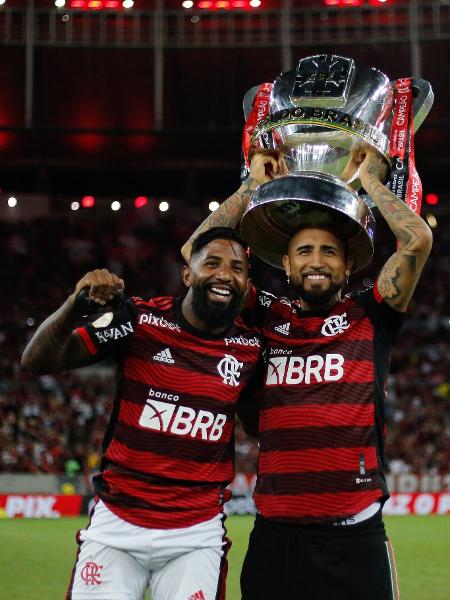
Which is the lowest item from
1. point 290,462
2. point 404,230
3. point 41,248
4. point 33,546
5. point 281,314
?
point 33,546

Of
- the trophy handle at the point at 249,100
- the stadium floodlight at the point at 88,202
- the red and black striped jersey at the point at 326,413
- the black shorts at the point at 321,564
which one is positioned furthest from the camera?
the stadium floodlight at the point at 88,202

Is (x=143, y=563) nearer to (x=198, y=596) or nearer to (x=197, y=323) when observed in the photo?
(x=198, y=596)

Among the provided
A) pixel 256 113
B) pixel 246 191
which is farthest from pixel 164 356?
pixel 256 113

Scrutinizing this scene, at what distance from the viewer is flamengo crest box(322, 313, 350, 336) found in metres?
4.03

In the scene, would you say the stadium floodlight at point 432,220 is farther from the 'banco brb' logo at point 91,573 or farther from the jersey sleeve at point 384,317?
the 'banco brb' logo at point 91,573

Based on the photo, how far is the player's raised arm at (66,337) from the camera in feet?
11.8

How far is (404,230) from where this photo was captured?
409 cm

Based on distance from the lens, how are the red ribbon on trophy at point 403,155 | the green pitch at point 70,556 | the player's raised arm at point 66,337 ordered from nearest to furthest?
the player's raised arm at point 66,337 → the red ribbon on trophy at point 403,155 → the green pitch at point 70,556

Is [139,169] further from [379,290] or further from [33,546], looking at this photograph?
[379,290]

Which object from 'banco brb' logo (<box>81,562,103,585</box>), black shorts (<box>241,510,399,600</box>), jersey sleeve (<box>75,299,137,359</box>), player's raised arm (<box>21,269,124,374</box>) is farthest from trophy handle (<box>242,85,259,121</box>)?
'banco brb' logo (<box>81,562,103,585</box>)

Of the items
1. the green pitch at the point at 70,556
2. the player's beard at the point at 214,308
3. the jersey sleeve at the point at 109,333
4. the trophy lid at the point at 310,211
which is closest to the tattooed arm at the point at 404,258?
the trophy lid at the point at 310,211

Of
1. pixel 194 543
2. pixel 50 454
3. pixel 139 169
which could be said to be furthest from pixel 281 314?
pixel 139 169

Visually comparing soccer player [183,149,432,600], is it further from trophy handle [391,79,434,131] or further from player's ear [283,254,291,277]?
trophy handle [391,79,434,131]

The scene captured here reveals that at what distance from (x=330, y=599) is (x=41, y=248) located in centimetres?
2425
